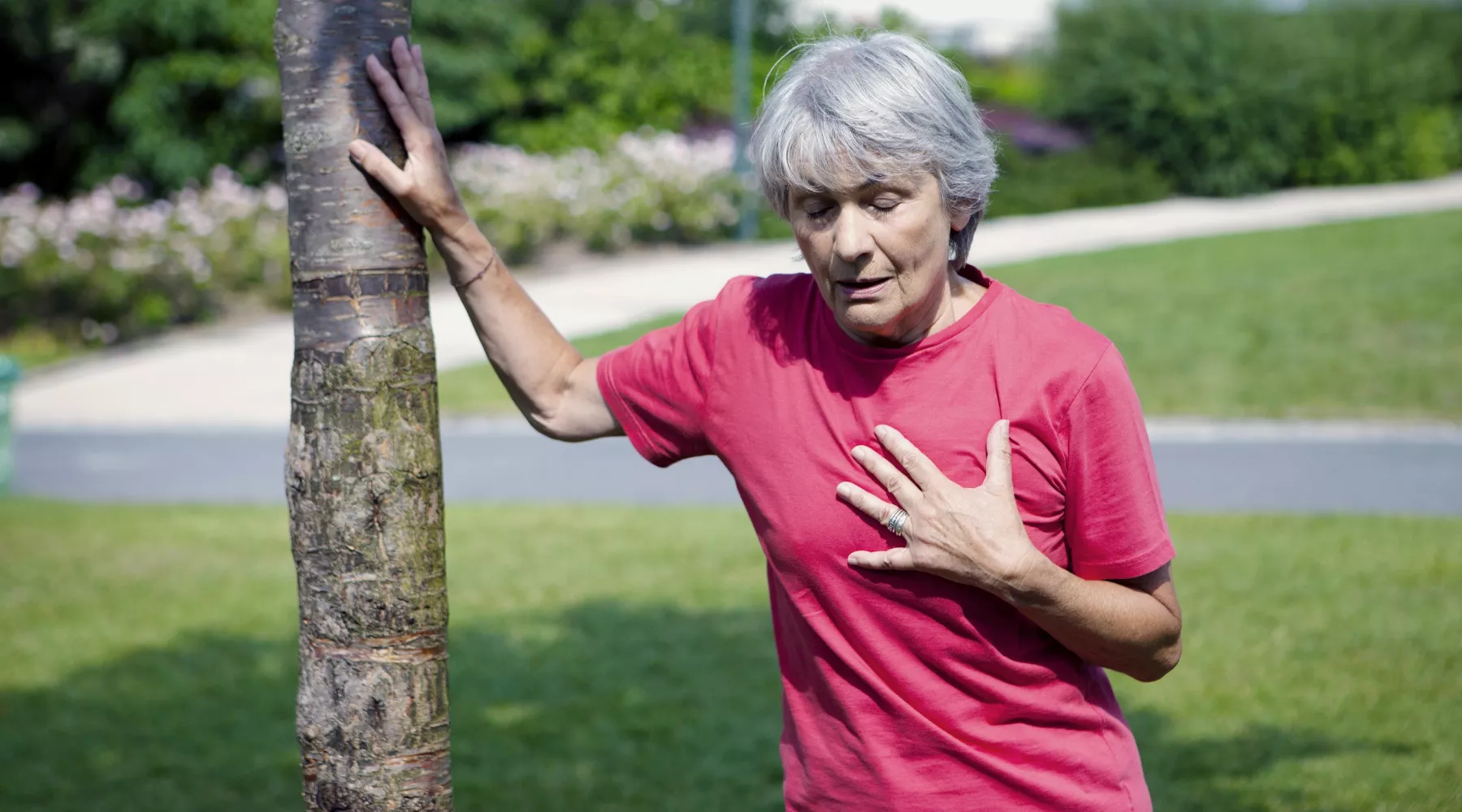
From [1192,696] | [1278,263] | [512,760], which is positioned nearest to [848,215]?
[512,760]

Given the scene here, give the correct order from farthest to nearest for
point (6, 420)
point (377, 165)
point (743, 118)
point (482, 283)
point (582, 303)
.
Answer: point (743, 118), point (582, 303), point (6, 420), point (482, 283), point (377, 165)

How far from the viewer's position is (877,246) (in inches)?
83.2

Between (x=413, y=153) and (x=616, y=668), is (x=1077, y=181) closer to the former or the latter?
(x=616, y=668)

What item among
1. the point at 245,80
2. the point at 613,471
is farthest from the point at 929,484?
the point at 245,80

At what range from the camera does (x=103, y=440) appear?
1112cm

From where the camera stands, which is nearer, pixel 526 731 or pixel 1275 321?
pixel 526 731

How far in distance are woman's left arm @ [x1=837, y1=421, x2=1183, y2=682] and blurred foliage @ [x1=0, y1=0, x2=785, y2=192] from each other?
59.1 feet

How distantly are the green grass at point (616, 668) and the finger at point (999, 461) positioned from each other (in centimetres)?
270

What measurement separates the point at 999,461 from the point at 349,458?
3.35ft

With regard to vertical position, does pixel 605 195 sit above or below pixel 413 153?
above

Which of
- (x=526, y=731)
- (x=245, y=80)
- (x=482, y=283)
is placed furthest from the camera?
(x=245, y=80)

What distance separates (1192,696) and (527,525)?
4.12 metres

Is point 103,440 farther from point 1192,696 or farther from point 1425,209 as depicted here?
point 1425,209

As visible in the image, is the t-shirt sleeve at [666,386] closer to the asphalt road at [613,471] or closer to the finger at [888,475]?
the finger at [888,475]
